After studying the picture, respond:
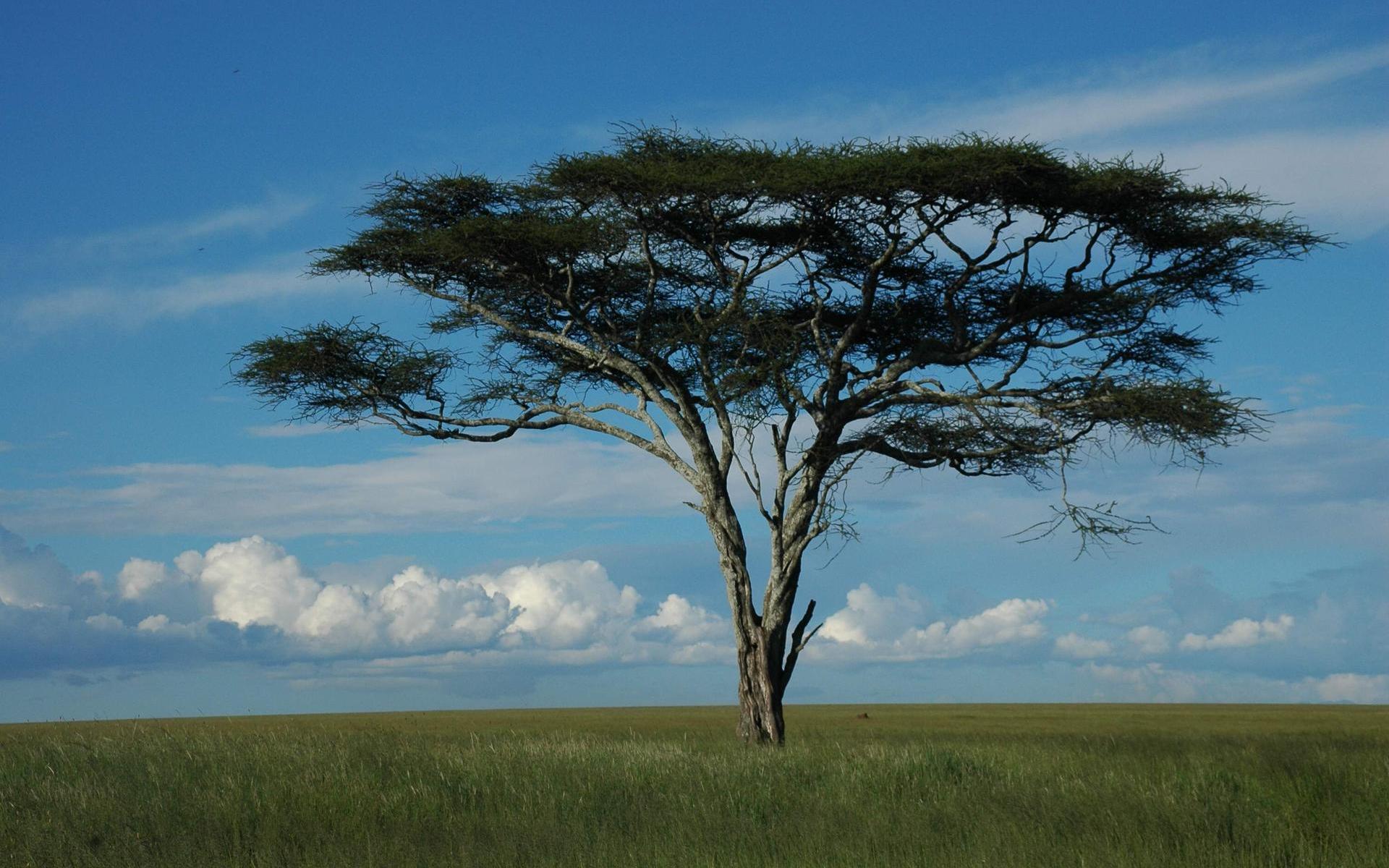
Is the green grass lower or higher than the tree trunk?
lower

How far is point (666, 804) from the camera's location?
12281 mm

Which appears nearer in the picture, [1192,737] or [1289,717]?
[1192,737]

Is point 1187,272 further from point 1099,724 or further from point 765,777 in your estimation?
point 1099,724

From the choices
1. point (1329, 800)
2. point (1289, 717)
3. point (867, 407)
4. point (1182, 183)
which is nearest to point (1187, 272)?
point (1182, 183)

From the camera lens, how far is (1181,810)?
1132 centimetres

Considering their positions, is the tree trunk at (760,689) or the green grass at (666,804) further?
the tree trunk at (760,689)

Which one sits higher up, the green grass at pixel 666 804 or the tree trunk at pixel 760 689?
the tree trunk at pixel 760 689

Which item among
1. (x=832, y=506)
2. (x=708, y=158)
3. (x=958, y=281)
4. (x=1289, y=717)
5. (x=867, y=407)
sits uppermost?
(x=708, y=158)

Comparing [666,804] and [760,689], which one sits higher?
[760,689]

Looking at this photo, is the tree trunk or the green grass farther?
the tree trunk

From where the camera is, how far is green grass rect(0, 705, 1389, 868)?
10094mm

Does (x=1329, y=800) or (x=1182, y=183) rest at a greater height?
(x=1182, y=183)

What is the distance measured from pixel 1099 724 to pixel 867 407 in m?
19.3

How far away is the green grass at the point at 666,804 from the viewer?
10.1 meters
